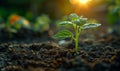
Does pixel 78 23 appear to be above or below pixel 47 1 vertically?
below

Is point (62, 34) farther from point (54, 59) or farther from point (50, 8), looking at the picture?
point (50, 8)

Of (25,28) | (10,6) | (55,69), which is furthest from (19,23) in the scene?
(10,6)

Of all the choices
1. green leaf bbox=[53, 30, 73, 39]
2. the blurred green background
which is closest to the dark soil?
green leaf bbox=[53, 30, 73, 39]

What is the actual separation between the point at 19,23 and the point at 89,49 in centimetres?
259

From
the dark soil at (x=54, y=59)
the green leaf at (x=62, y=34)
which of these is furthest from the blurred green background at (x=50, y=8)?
the green leaf at (x=62, y=34)

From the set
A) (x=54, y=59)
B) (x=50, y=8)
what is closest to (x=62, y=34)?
(x=54, y=59)

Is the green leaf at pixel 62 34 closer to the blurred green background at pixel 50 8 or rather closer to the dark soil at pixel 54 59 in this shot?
the dark soil at pixel 54 59

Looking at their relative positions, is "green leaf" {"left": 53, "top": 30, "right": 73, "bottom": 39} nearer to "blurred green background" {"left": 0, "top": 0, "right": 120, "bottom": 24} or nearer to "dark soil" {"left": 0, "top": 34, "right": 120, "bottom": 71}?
"dark soil" {"left": 0, "top": 34, "right": 120, "bottom": 71}

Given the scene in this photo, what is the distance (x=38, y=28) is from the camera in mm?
5605

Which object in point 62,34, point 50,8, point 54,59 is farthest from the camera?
point 50,8

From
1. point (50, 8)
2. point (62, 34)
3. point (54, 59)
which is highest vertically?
point (50, 8)

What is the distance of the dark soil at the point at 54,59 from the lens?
2.23m

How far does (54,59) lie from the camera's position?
107 inches

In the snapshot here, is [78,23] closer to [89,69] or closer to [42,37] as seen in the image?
[89,69]
